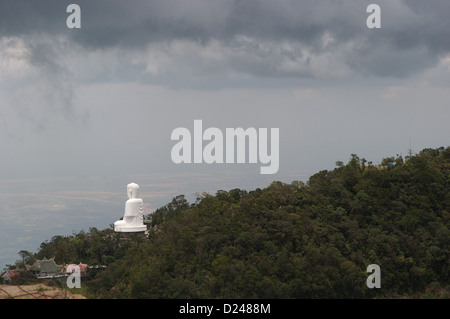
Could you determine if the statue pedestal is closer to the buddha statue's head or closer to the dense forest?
the buddha statue's head

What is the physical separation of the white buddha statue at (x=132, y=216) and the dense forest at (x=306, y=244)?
4856 millimetres

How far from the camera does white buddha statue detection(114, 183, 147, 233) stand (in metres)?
45.2

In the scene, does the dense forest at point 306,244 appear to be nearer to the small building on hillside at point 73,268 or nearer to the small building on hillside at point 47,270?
the small building on hillside at point 73,268

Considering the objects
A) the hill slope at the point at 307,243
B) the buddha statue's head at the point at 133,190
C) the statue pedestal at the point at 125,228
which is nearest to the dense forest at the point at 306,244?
the hill slope at the point at 307,243

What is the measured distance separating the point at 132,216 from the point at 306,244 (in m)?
18.4

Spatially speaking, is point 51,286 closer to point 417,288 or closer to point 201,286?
point 201,286

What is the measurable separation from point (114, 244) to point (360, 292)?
1927 cm

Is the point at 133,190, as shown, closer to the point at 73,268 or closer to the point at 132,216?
the point at 132,216

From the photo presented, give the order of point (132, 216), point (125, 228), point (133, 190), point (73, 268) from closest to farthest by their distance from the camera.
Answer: point (73, 268) → point (125, 228) → point (132, 216) → point (133, 190)

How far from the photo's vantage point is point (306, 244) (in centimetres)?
3134

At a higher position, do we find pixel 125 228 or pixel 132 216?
pixel 132 216

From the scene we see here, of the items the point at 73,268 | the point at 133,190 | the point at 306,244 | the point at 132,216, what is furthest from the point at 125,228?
the point at 306,244

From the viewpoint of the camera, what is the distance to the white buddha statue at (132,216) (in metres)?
45.2

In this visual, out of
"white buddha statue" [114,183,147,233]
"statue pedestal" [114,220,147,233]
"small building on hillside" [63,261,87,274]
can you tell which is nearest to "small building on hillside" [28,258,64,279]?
"small building on hillside" [63,261,87,274]
